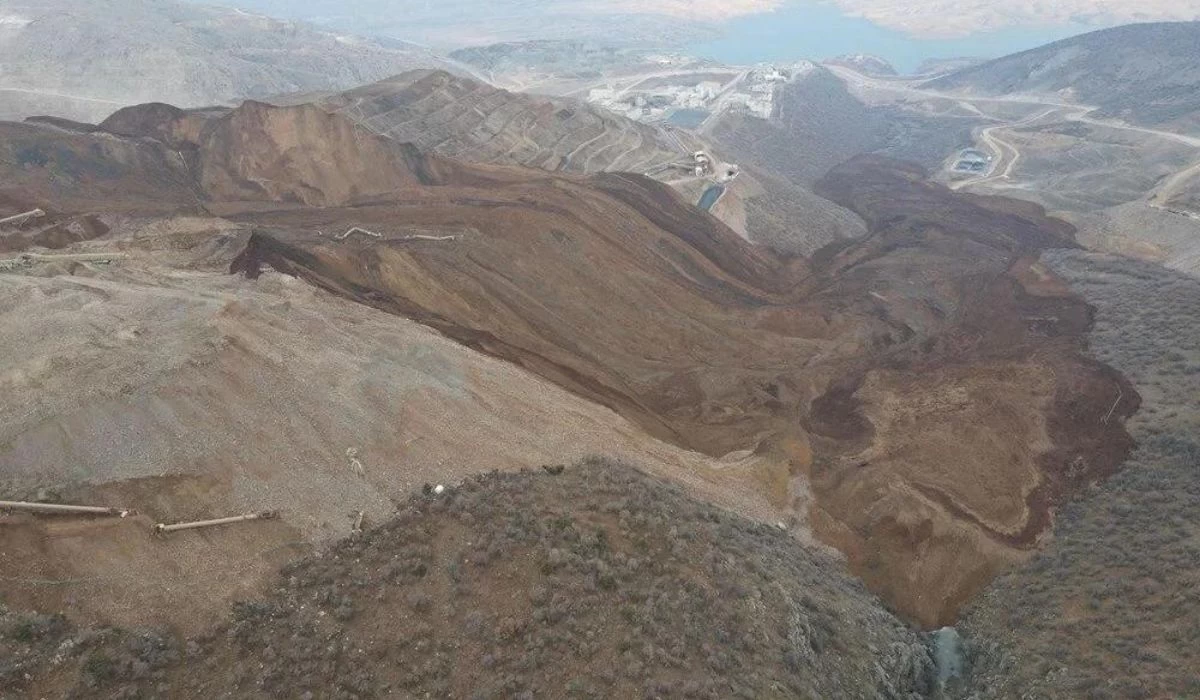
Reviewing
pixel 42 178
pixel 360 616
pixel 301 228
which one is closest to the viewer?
pixel 360 616

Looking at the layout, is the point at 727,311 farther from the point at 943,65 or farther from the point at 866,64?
the point at 943,65

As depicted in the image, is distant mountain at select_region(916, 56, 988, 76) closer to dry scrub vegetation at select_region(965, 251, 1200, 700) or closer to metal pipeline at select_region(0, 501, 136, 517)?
dry scrub vegetation at select_region(965, 251, 1200, 700)

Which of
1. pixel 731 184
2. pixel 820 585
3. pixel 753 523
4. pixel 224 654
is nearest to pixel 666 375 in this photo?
pixel 753 523

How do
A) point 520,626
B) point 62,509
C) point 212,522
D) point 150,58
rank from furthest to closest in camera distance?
point 150,58, point 212,522, point 62,509, point 520,626

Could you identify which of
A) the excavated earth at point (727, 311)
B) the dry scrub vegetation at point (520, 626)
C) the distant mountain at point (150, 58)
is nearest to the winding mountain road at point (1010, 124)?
the excavated earth at point (727, 311)

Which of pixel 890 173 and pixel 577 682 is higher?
pixel 577 682

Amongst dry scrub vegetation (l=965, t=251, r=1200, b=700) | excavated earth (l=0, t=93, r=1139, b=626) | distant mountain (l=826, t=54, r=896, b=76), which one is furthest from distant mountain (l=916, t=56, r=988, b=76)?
dry scrub vegetation (l=965, t=251, r=1200, b=700)

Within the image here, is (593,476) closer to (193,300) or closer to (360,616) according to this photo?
(360,616)

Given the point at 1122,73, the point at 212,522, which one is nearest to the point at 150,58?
the point at 212,522
